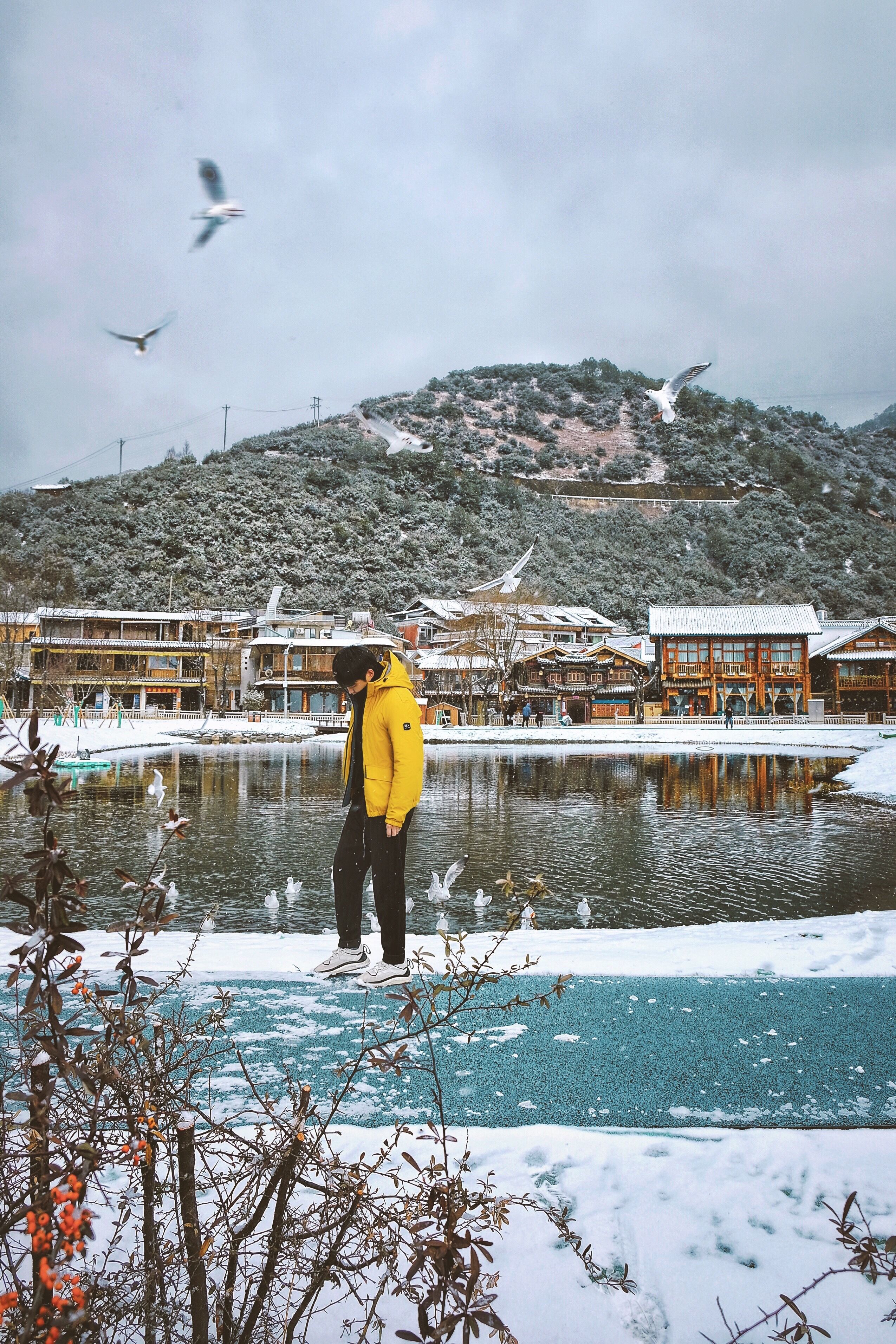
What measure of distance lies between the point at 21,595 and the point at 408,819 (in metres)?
49.8

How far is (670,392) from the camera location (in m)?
23.3

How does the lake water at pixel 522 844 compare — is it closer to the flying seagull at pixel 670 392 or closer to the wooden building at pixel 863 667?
the flying seagull at pixel 670 392

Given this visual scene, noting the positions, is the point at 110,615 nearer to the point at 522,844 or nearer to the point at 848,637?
the point at 848,637

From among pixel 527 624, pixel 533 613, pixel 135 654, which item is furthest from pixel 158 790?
pixel 533 613

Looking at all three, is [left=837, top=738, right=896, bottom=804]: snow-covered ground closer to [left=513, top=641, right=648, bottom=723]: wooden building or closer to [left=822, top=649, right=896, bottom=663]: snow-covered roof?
[left=822, top=649, right=896, bottom=663]: snow-covered roof

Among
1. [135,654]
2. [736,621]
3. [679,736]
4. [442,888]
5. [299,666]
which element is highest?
[736,621]

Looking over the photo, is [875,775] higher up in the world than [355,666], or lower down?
lower down

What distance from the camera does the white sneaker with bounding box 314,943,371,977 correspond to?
4273mm

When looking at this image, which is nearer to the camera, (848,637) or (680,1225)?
(680,1225)

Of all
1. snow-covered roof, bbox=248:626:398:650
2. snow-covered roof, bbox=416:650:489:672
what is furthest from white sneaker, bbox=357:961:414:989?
snow-covered roof, bbox=248:626:398:650

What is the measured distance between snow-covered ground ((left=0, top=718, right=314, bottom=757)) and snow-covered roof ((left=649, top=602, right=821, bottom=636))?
2505 cm

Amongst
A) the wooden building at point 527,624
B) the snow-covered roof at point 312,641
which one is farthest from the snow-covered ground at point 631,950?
the wooden building at point 527,624

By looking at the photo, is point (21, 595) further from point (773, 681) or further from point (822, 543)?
point (822, 543)

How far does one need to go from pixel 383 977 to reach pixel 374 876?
0.51 meters
